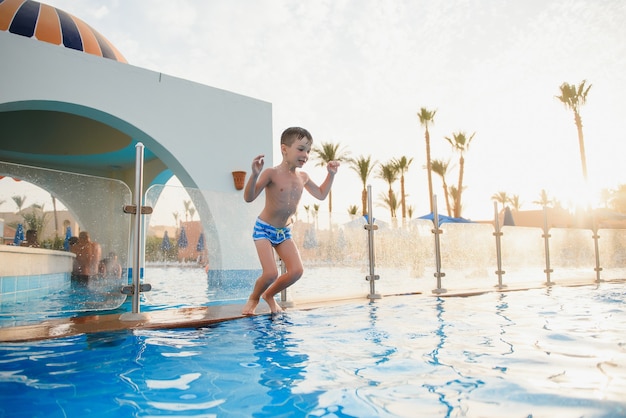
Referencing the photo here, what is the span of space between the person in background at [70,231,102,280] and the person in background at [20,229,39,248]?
12.2 inches

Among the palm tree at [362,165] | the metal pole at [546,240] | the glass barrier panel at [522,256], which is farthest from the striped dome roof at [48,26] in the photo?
the palm tree at [362,165]

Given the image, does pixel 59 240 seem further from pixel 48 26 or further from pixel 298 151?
pixel 48 26

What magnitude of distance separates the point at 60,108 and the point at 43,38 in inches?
78.0

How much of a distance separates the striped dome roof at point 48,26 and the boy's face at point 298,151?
24.7ft

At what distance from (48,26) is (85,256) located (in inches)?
290

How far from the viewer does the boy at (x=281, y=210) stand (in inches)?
176

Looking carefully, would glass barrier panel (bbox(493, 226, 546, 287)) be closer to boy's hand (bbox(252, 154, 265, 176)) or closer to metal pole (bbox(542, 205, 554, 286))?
metal pole (bbox(542, 205, 554, 286))

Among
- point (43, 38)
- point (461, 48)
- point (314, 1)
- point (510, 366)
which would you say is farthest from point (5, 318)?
point (461, 48)

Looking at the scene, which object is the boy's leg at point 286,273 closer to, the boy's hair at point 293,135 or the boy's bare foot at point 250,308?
the boy's bare foot at point 250,308

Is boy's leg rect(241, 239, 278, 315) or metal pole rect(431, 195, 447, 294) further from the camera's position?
metal pole rect(431, 195, 447, 294)

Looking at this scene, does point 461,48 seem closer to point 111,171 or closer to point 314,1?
point 314,1

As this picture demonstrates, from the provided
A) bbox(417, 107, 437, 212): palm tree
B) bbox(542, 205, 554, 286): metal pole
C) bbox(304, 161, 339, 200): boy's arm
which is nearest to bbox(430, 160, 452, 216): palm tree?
bbox(417, 107, 437, 212): palm tree

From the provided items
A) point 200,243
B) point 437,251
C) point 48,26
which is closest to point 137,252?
point 200,243

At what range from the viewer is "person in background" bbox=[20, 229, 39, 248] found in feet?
13.5
